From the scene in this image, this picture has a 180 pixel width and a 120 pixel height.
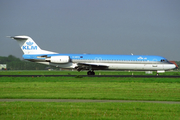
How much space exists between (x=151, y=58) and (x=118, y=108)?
3915cm

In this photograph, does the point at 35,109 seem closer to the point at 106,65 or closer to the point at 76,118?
the point at 76,118

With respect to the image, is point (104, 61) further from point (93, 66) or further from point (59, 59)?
point (59, 59)

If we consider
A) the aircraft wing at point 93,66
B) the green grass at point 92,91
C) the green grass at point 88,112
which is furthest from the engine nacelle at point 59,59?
the green grass at point 88,112

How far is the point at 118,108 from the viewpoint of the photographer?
12.9 meters

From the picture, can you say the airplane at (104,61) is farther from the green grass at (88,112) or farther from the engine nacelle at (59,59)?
the green grass at (88,112)

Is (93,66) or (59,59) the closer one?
(93,66)

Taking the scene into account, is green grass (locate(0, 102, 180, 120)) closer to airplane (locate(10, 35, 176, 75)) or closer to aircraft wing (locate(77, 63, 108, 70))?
aircraft wing (locate(77, 63, 108, 70))

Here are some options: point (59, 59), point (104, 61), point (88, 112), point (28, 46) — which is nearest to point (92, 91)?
point (88, 112)

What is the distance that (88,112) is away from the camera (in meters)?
11.8

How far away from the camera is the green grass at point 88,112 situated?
10820 millimetres

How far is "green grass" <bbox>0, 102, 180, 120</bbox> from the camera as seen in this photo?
10.8 meters

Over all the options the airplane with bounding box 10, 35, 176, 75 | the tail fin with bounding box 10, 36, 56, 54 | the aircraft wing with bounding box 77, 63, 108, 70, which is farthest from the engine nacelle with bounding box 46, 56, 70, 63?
the tail fin with bounding box 10, 36, 56, 54

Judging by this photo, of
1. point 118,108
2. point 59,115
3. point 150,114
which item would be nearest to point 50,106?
point 59,115

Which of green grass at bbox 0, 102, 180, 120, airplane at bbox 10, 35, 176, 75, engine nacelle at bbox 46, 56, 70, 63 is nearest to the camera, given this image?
green grass at bbox 0, 102, 180, 120
